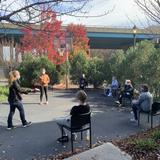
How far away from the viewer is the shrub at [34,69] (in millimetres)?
31438

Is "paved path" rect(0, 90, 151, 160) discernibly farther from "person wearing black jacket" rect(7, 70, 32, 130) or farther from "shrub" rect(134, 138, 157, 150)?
"shrub" rect(134, 138, 157, 150)

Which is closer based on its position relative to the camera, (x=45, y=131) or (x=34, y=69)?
(x=45, y=131)

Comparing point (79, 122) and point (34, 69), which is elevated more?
point (79, 122)

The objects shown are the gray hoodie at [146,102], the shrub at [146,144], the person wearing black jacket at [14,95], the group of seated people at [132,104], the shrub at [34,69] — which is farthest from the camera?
the shrub at [34,69]

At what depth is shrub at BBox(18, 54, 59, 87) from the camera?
31.4 m

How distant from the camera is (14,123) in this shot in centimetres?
1367

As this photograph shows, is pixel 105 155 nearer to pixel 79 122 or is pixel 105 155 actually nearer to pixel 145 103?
pixel 79 122

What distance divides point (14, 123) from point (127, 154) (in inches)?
247

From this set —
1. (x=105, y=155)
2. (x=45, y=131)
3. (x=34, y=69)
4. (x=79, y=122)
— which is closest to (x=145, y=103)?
(x=45, y=131)

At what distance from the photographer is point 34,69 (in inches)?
1240

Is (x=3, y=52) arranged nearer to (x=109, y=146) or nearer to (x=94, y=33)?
(x=109, y=146)

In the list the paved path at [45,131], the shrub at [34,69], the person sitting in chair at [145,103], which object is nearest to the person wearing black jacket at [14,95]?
the paved path at [45,131]

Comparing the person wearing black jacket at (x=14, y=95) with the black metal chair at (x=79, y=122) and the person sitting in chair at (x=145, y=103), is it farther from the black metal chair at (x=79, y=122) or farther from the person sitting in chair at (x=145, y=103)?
the person sitting in chair at (x=145, y=103)

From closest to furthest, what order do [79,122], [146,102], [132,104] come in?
[79,122], [146,102], [132,104]
